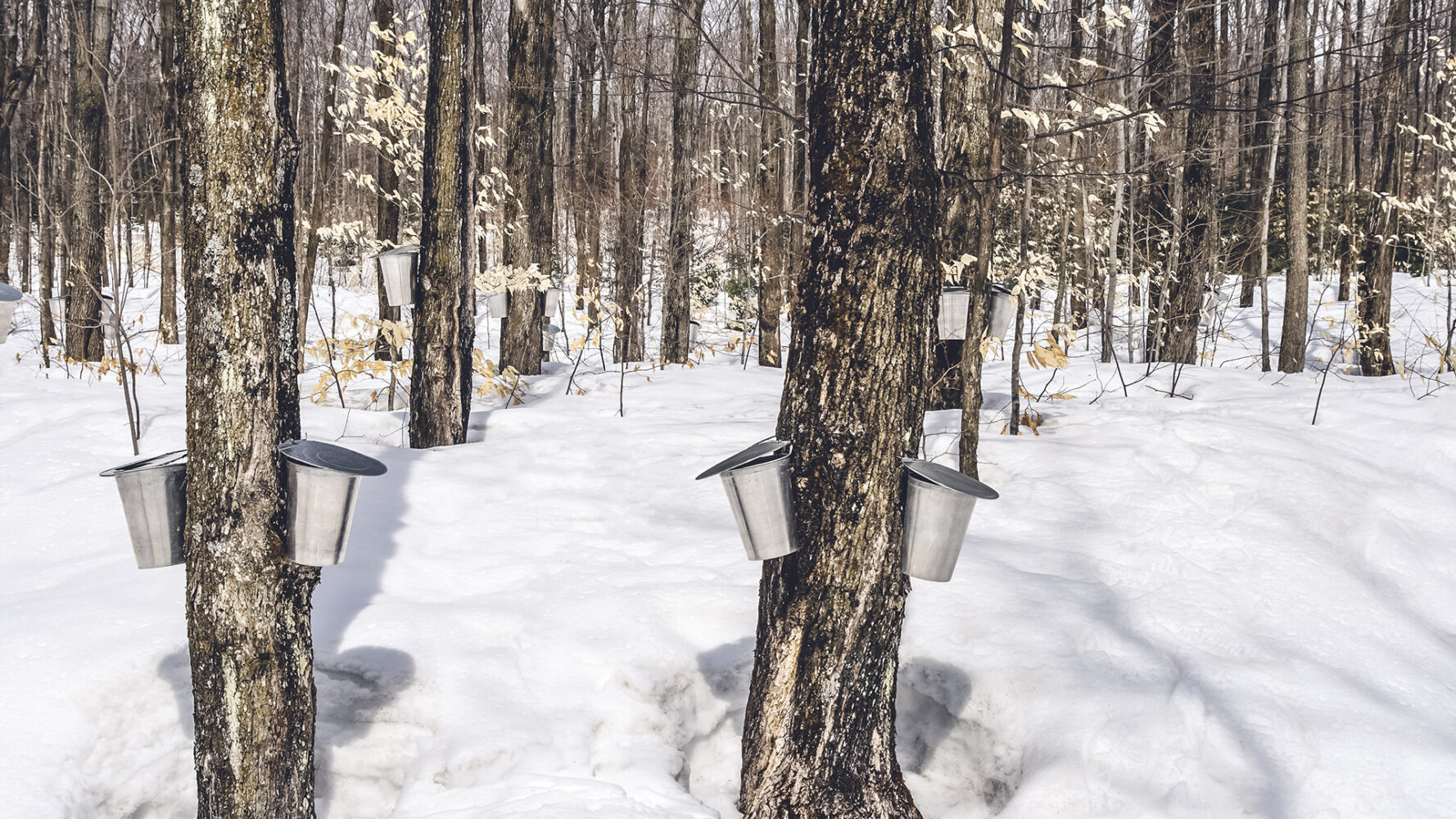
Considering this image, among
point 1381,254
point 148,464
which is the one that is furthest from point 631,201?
point 148,464

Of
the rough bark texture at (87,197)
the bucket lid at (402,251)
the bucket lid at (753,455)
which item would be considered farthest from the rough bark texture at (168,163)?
the bucket lid at (753,455)

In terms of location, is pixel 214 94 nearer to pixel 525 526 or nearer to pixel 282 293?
pixel 282 293

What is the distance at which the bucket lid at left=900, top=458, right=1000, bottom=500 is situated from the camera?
2.21 meters

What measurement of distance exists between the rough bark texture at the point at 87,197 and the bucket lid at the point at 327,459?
8469 mm

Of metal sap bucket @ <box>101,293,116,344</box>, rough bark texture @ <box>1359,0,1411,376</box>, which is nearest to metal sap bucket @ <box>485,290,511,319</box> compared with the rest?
metal sap bucket @ <box>101,293,116,344</box>

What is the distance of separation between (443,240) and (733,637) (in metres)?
3.13

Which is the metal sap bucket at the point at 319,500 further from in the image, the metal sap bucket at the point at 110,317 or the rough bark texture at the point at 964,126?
the rough bark texture at the point at 964,126

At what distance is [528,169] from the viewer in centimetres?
836

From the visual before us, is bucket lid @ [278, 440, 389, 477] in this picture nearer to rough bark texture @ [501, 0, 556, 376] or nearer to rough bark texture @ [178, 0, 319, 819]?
rough bark texture @ [178, 0, 319, 819]

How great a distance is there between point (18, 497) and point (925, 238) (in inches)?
162

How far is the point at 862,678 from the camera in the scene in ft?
7.59

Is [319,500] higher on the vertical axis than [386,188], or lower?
lower

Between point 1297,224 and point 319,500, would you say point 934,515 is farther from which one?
point 1297,224

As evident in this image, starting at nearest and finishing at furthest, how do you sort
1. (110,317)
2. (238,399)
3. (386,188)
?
1. (238,399)
2. (110,317)
3. (386,188)
